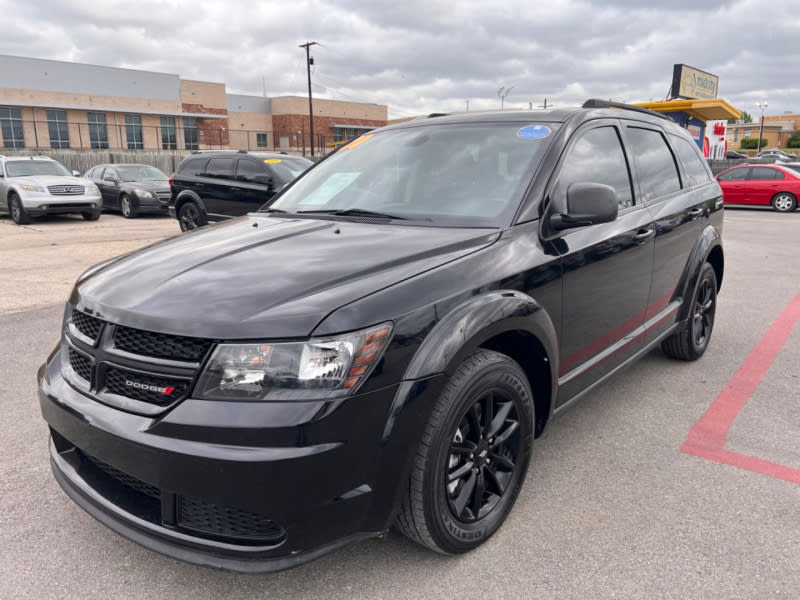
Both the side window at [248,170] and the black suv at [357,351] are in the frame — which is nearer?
the black suv at [357,351]

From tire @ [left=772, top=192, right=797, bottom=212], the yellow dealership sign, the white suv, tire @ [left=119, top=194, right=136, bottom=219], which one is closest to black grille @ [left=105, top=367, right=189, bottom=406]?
the white suv

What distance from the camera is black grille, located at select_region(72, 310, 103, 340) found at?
223 cm

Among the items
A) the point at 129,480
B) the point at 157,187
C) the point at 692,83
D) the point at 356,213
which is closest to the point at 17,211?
the point at 157,187

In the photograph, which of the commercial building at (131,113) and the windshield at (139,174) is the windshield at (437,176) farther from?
the commercial building at (131,113)

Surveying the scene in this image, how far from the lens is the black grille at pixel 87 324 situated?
2226mm

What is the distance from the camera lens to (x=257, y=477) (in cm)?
182

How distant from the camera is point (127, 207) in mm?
16406

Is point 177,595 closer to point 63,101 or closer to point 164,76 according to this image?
point 63,101

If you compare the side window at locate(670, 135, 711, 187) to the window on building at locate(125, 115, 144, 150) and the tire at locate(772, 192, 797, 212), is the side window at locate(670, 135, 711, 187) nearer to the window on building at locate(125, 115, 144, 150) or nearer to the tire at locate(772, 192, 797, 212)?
the tire at locate(772, 192, 797, 212)

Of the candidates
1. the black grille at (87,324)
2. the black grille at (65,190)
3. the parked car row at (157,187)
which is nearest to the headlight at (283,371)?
the black grille at (87,324)

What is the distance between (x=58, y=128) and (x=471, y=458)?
155 feet

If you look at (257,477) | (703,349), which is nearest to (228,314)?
(257,477)

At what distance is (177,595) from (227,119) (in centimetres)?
5566

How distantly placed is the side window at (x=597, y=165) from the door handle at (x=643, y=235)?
17cm
